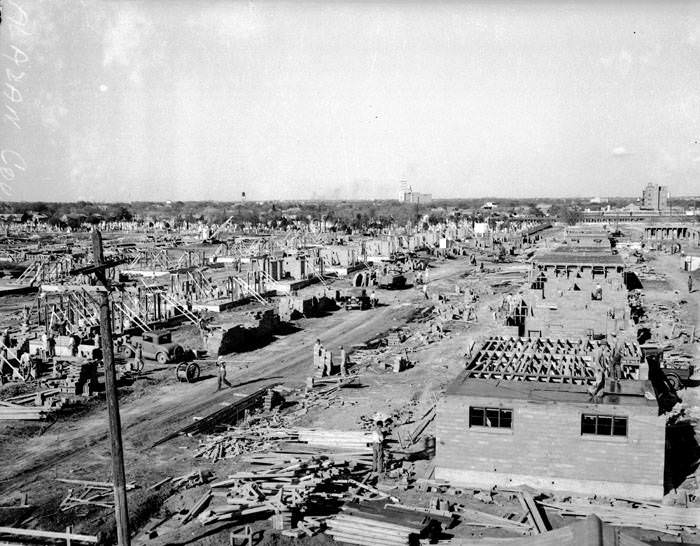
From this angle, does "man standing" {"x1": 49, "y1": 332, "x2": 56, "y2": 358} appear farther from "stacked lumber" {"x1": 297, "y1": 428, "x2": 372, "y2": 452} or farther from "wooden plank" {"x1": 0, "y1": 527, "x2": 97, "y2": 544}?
"wooden plank" {"x1": 0, "y1": 527, "x2": 97, "y2": 544}

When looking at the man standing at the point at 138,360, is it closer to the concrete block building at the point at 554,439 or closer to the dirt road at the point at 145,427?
the dirt road at the point at 145,427

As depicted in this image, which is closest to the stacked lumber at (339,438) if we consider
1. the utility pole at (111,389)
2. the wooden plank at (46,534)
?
the wooden plank at (46,534)

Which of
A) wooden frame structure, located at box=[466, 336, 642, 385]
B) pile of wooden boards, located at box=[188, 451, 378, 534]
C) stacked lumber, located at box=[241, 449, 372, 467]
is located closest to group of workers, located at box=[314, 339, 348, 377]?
wooden frame structure, located at box=[466, 336, 642, 385]

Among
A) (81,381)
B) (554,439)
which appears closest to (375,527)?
(554,439)

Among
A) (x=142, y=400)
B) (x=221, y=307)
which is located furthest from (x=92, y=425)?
(x=221, y=307)

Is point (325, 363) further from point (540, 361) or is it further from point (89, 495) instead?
point (89, 495)

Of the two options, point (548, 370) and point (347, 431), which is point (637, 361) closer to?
point (548, 370)
